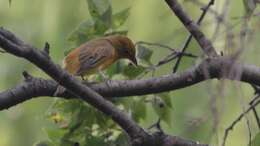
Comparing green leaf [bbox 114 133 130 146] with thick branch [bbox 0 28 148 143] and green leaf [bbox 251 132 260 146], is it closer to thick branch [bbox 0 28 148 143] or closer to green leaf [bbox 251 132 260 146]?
thick branch [bbox 0 28 148 143]

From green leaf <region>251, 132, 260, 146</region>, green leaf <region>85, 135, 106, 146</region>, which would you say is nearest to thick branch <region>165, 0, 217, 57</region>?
green leaf <region>251, 132, 260, 146</region>

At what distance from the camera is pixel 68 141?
2.53m

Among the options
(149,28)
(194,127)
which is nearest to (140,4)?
(149,28)

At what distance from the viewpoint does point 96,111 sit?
256 centimetres

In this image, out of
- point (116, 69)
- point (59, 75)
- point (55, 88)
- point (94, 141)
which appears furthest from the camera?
point (116, 69)

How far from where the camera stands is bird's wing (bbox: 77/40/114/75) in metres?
3.36

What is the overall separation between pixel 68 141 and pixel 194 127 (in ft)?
3.37

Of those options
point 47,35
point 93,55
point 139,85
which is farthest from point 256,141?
point 47,35

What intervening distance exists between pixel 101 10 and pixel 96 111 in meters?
0.34

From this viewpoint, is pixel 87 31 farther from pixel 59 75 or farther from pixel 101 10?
pixel 59 75

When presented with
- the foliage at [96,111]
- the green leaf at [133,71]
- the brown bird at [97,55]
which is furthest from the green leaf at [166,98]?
the brown bird at [97,55]

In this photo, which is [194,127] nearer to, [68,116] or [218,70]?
[218,70]

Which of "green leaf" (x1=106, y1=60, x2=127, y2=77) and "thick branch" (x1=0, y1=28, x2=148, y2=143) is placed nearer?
"thick branch" (x1=0, y1=28, x2=148, y2=143)

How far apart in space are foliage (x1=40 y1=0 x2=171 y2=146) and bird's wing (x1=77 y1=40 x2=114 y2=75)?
0.64 metres
